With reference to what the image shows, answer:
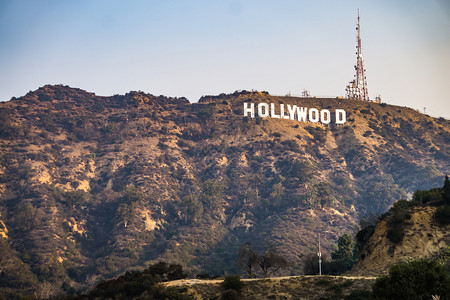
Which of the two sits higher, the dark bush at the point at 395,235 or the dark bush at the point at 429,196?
the dark bush at the point at 429,196

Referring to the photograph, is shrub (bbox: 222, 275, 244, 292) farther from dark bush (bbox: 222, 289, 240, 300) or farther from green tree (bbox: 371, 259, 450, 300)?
green tree (bbox: 371, 259, 450, 300)

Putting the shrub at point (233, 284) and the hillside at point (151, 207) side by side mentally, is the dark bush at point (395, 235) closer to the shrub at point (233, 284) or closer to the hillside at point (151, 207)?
the shrub at point (233, 284)

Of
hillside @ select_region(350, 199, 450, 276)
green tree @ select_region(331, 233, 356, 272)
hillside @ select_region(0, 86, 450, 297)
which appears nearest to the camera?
hillside @ select_region(350, 199, 450, 276)

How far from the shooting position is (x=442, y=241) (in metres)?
62.6

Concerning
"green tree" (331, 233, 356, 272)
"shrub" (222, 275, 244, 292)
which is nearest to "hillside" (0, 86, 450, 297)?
"green tree" (331, 233, 356, 272)

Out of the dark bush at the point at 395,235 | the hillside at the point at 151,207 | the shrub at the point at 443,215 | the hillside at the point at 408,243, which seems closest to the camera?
the hillside at the point at 408,243

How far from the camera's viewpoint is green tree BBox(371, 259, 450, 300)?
3883 centimetres

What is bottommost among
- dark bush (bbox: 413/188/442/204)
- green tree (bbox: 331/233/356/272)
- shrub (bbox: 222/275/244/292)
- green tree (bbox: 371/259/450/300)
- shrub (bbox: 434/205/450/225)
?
green tree (bbox: 331/233/356/272)

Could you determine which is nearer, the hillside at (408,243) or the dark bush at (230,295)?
the dark bush at (230,295)

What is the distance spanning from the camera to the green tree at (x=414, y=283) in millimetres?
38831

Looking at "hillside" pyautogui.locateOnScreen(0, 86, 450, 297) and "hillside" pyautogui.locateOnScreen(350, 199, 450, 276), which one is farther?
"hillside" pyautogui.locateOnScreen(0, 86, 450, 297)

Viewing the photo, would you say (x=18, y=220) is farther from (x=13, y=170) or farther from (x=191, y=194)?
(x=191, y=194)

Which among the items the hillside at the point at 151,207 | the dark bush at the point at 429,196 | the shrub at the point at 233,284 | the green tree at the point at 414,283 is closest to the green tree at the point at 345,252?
the hillside at the point at 151,207

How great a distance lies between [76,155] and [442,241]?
159499 mm
